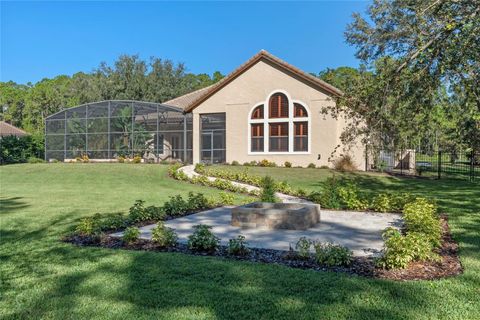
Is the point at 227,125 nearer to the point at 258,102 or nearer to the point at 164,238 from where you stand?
the point at 258,102

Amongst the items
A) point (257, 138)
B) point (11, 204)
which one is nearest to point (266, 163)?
point (257, 138)

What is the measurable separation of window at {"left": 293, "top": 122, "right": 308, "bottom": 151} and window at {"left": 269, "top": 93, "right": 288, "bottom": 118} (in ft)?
3.53

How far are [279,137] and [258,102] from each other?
277cm

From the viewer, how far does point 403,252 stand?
16.9 feet

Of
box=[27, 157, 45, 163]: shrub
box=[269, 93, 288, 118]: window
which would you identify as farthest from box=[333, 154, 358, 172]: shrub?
box=[27, 157, 45, 163]: shrub

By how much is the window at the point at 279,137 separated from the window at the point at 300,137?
24.1 inches

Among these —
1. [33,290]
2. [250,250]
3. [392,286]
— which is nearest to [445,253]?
[392,286]

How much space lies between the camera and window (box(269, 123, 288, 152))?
26.8m

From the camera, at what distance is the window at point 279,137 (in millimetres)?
26828

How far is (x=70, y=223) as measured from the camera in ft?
28.9

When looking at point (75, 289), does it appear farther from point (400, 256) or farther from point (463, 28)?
point (463, 28)

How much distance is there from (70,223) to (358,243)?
5951mm

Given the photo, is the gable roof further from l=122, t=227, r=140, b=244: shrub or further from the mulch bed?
l=122, t=227, r=140, b=244: shrub

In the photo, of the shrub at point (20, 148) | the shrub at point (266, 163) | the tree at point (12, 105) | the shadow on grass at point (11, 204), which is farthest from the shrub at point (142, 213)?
the tree at point (12, 105)
